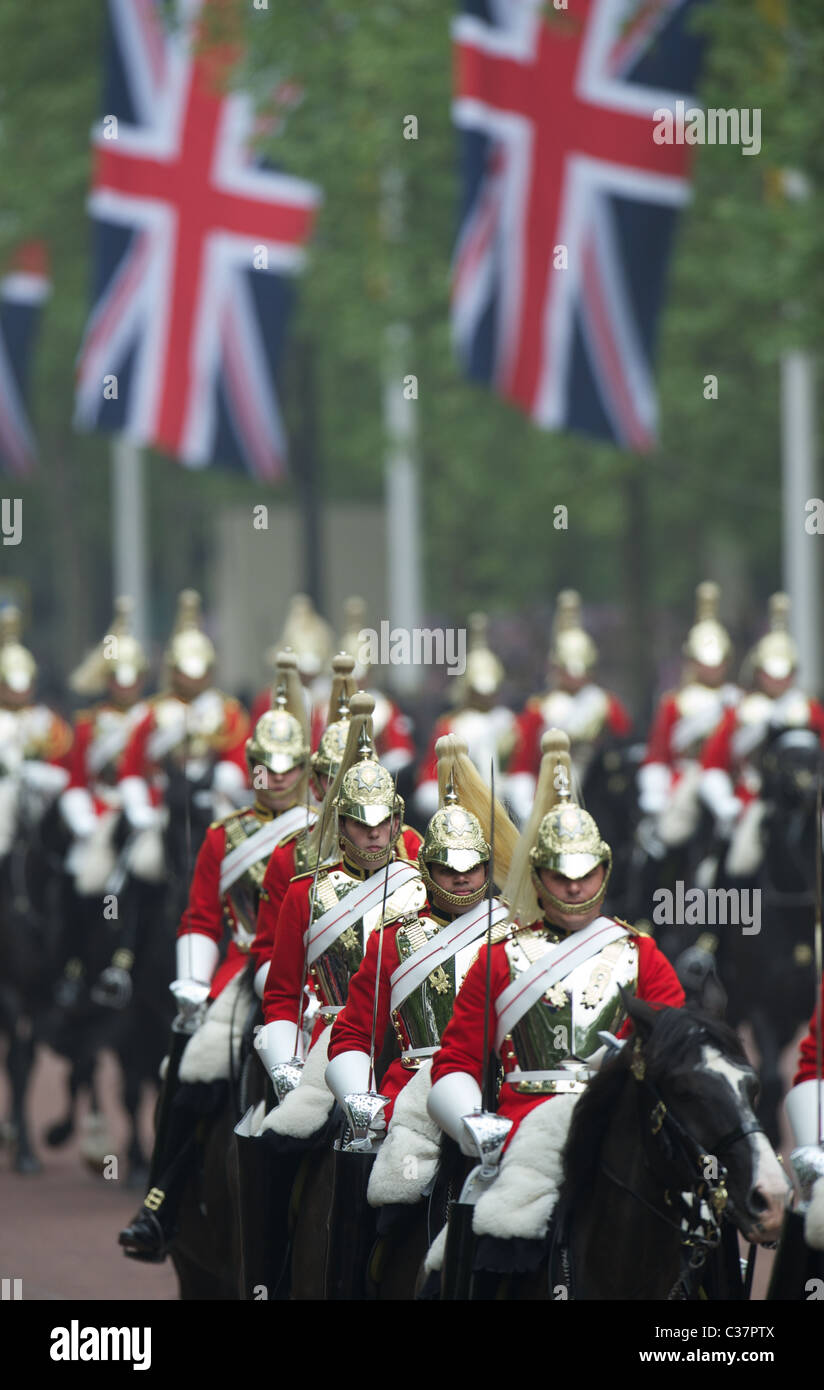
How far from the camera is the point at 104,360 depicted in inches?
816

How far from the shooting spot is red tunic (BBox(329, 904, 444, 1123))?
22.1 ft

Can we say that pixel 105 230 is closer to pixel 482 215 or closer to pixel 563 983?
pixel 482 215

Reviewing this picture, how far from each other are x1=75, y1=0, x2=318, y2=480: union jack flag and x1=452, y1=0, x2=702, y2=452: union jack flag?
11.0 ft

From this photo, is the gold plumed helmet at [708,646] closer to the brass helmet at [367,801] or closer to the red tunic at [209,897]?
the red tunic at [209,897]

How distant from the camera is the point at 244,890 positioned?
28.6 ft

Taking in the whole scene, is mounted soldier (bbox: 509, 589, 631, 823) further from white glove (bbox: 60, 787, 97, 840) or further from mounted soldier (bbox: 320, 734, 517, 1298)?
mounted soldier (bbox: 320, 734, 517, 1298)

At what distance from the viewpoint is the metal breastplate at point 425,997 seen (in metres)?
6.57

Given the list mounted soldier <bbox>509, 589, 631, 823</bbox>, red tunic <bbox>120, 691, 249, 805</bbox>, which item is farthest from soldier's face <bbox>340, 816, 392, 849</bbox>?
mounted soldier <bbox>509, 589, 631, 823</bbox>

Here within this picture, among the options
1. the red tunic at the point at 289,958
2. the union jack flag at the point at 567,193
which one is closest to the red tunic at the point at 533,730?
the union jack flag at the point at 567,193

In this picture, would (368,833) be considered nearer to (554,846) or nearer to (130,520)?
(554,846)

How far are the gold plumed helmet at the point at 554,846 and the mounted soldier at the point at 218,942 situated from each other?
1748 mm

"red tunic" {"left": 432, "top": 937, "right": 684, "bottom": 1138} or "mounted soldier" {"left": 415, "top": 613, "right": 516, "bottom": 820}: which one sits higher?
"mounted soldier" {"left": 415, "top": 613, "right": 516, "bottom": 820}

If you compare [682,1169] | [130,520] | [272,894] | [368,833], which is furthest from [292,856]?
[130,520]

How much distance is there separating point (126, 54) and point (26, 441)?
663 cm
